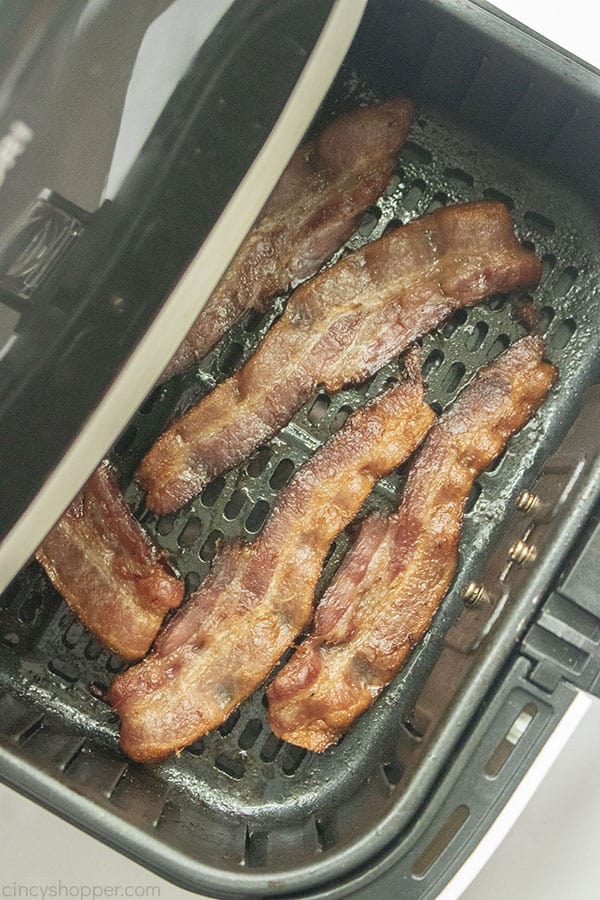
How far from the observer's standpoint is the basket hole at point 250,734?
111 cm

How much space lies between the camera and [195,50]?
0.60m

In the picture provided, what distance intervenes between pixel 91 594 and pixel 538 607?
23.3 inches

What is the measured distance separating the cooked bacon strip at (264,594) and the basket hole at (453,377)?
0.07 m

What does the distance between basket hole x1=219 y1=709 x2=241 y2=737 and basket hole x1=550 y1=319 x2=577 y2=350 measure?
695mm

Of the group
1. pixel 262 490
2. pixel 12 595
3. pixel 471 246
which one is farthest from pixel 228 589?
pixel 471 246

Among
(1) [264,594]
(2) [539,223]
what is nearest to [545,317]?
(2) [539,223]

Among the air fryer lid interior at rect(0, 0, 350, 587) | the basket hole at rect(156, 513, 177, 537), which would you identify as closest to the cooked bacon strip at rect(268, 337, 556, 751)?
the basket hole at rect(156, 513, 177, 537)

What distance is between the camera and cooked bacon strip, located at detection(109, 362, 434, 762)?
3.47ft

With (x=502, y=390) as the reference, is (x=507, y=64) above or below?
above

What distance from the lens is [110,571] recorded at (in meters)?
1.09

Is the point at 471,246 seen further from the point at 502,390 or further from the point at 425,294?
the point at 502,390

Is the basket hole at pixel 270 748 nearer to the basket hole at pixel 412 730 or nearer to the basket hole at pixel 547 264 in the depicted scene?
the basket hole at pixel 412 730

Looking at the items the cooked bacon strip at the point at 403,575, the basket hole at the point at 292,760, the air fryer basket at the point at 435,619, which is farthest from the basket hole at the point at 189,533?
the basket hole at the point at 292,760

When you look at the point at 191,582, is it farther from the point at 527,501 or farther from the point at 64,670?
the point at 527,501
